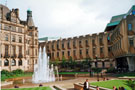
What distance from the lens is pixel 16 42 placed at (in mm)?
50812

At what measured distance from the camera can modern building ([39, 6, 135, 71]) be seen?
3297 centimetres

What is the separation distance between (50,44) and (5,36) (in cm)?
2175

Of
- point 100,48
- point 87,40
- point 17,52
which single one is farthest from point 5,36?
point 100,48

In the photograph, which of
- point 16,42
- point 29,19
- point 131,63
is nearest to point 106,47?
point 131,63

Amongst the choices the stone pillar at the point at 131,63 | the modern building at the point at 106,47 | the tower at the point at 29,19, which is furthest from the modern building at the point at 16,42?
the stone pillar at the point at 131,63

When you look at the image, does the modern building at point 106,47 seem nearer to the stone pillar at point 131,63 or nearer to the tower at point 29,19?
the stone pillar at point 131,63

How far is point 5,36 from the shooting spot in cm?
4706

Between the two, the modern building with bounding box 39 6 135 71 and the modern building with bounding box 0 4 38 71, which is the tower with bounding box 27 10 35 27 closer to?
the modern building with bounding box 0 4 38 71

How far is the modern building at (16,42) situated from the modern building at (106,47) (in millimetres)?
10040

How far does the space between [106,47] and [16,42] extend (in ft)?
97.8

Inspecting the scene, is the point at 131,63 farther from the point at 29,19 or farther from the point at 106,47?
the point at 29,19

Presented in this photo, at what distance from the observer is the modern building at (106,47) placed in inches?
1298

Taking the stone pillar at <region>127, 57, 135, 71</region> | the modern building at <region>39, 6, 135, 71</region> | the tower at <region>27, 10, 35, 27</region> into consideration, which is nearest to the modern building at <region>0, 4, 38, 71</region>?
the tower at <region>27, 10, 35, 27</region>

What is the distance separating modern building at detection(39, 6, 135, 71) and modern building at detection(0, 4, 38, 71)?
1004cm
